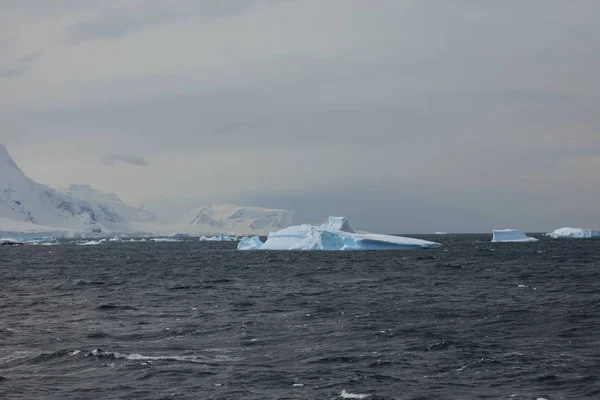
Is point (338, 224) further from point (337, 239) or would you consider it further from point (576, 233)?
point (576, 233)

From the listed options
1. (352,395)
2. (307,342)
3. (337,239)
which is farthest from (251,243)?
(352,395)

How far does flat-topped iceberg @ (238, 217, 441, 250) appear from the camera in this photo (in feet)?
268

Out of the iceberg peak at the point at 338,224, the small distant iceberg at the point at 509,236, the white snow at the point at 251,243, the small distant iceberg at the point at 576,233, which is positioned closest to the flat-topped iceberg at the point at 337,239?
the iceberg peak at the point at 338,224

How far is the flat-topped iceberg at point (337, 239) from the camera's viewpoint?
268 feet

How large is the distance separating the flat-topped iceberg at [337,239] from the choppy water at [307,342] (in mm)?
41574

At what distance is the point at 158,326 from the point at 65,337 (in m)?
3.47

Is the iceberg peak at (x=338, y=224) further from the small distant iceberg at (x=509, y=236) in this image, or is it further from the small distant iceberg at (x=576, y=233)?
the small distant iceberg at (x=576, y=233)

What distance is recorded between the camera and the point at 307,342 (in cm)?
2152

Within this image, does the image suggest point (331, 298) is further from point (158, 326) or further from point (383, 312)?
point (158, 326)

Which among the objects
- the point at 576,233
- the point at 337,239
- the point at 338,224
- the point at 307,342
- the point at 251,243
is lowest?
the point at 307,342

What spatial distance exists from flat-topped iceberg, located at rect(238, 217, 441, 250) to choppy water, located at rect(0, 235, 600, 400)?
4157 centimetres

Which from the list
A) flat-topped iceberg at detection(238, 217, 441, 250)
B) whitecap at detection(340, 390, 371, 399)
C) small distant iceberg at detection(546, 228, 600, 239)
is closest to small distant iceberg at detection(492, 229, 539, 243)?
small distant iceberg at detection(546, 228, 600, 239)

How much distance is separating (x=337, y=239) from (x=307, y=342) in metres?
62.9

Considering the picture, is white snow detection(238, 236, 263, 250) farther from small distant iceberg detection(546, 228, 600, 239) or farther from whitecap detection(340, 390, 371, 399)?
whitecap detection(340, 390, 371, 399)
